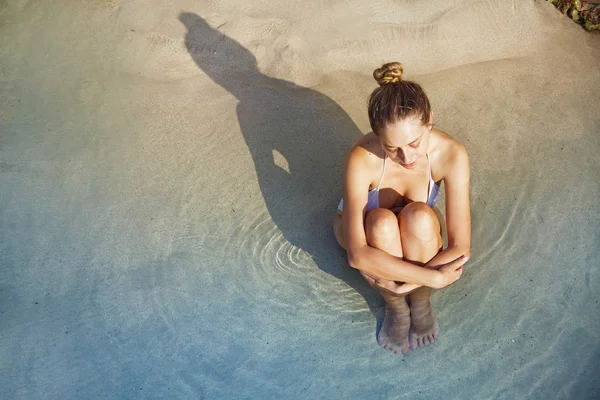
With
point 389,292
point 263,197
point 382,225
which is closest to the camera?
point 382,225

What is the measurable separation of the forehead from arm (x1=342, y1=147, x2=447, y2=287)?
35 cm

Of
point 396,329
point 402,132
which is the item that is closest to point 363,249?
point 396,329

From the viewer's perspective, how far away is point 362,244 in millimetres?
2914

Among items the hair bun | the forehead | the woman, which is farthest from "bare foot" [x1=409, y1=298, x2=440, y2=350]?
the hair bun

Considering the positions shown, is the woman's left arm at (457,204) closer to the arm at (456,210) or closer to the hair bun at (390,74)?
the arm at (456,210)

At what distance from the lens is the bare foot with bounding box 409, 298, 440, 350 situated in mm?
3143

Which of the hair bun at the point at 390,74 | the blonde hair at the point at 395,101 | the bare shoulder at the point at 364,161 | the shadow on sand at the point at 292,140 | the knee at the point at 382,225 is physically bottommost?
the shadow on sand at the point at 292,140

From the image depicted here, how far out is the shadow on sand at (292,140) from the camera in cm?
352

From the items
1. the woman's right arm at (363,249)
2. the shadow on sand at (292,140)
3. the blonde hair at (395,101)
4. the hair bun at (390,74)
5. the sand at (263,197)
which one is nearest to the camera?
the blonde hair at (395,101)

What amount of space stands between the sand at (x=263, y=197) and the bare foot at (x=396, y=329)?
0.07 metres

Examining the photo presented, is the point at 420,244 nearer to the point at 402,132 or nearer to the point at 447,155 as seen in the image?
the point at 447,155

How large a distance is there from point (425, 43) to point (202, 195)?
5.95 feet

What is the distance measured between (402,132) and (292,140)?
1403 mm

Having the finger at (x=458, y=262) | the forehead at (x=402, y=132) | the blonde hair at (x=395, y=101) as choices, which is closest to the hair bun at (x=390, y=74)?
the blonde hair at (x=395, y=101)
